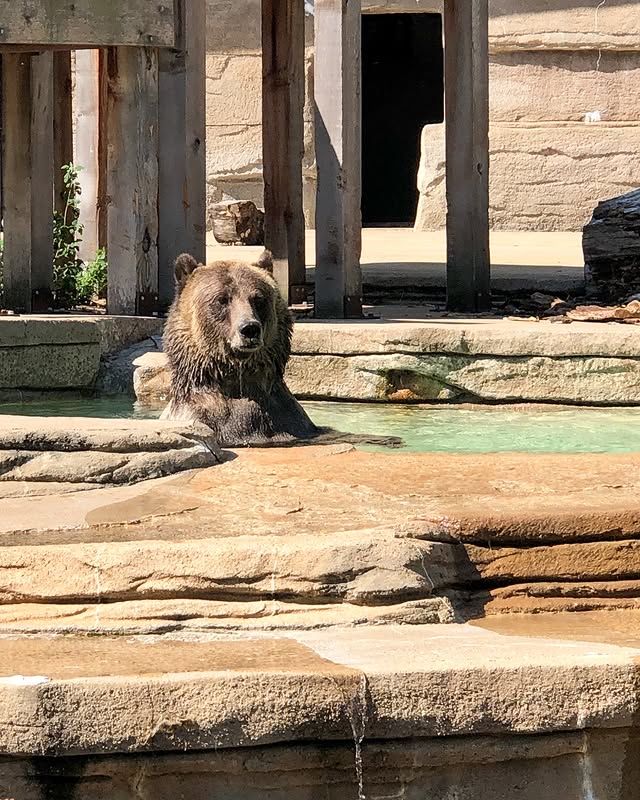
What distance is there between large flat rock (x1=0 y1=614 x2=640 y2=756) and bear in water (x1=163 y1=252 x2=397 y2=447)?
321cm

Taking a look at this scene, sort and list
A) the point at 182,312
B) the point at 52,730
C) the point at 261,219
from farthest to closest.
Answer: the point at 261,219
the point at 182,312
the point at 52,730

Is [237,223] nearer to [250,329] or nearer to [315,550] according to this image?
[250,329]

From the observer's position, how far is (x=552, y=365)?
7.64 meters

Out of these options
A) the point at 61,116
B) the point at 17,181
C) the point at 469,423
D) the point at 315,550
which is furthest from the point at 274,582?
the point at 61,116

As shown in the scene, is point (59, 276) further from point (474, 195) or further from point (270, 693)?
point (270, 693)

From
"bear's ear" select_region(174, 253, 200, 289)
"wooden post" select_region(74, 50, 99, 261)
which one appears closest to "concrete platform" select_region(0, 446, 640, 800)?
"bear's ear" select_region(174, 253, 200, 289)

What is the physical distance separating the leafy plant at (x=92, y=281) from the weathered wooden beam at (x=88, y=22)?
108 inches

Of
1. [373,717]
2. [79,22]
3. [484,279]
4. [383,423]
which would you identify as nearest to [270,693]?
[373,717]

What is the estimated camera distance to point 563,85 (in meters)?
16.8

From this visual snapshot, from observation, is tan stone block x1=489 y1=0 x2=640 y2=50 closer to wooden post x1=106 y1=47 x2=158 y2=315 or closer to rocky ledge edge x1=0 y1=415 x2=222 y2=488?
wooden post x1=106 y1=47 x2=158 y2=315

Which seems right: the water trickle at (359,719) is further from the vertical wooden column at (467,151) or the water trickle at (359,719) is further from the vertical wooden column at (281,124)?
the vertical wooden column at (281,124)

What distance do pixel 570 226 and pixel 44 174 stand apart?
8.28 meters

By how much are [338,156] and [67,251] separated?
2795mm

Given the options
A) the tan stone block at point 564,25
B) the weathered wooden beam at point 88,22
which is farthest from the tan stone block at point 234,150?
the weathered wooden beam at point 88,22
